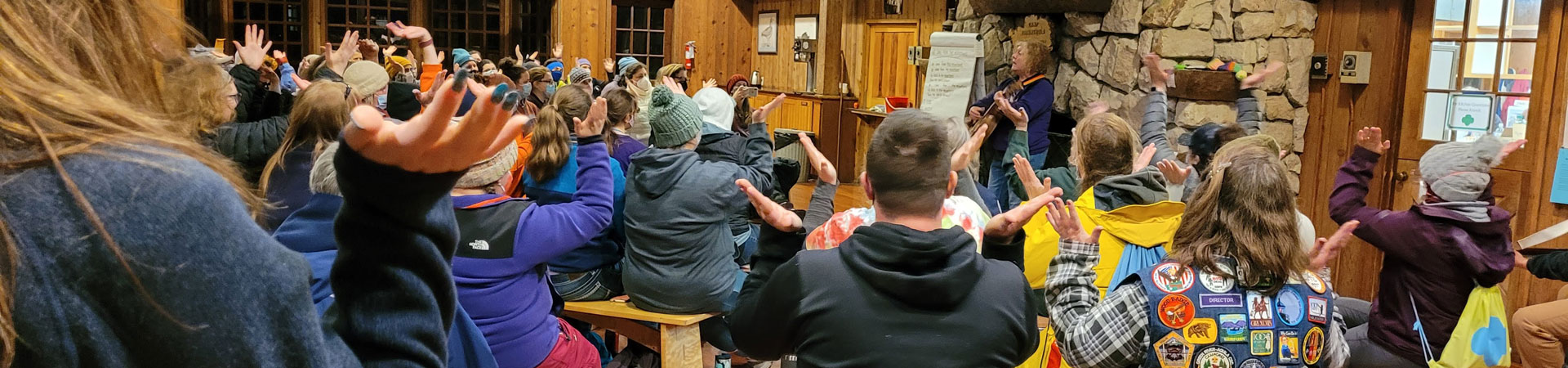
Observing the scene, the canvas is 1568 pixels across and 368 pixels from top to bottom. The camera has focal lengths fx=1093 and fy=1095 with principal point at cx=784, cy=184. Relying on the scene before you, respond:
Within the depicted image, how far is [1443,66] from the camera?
202 inches

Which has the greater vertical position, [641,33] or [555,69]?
[641,33]

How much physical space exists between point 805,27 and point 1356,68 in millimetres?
6748

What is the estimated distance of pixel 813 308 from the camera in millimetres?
1773

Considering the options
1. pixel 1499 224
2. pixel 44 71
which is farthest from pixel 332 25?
pixel 44 71

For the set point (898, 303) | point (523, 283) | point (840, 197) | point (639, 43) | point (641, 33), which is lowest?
→ point (840, 197)

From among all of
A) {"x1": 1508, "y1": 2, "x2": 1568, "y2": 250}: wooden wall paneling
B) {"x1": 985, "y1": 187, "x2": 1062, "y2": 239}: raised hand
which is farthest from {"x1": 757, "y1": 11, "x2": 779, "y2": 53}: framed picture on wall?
{"x1": 985, "y1": 187, "x2": 1062, "y2": 239}: raised hand

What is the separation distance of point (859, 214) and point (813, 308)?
726mm

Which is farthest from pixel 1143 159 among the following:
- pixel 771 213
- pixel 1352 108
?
pixel 1352 108

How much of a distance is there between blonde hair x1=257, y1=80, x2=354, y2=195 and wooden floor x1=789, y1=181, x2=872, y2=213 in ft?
18.1

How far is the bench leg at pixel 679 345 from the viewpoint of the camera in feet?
11.9

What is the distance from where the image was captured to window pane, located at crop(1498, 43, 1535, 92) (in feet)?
15.9

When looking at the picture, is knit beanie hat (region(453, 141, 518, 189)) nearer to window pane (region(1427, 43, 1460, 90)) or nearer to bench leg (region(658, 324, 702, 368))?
bench leg (region(658, 324, 702, 368))

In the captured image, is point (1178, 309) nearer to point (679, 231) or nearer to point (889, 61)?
point (679, 231)

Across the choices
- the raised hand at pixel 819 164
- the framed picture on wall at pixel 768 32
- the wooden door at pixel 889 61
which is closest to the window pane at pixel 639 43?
the framed picture on wall at pixel 768 32
